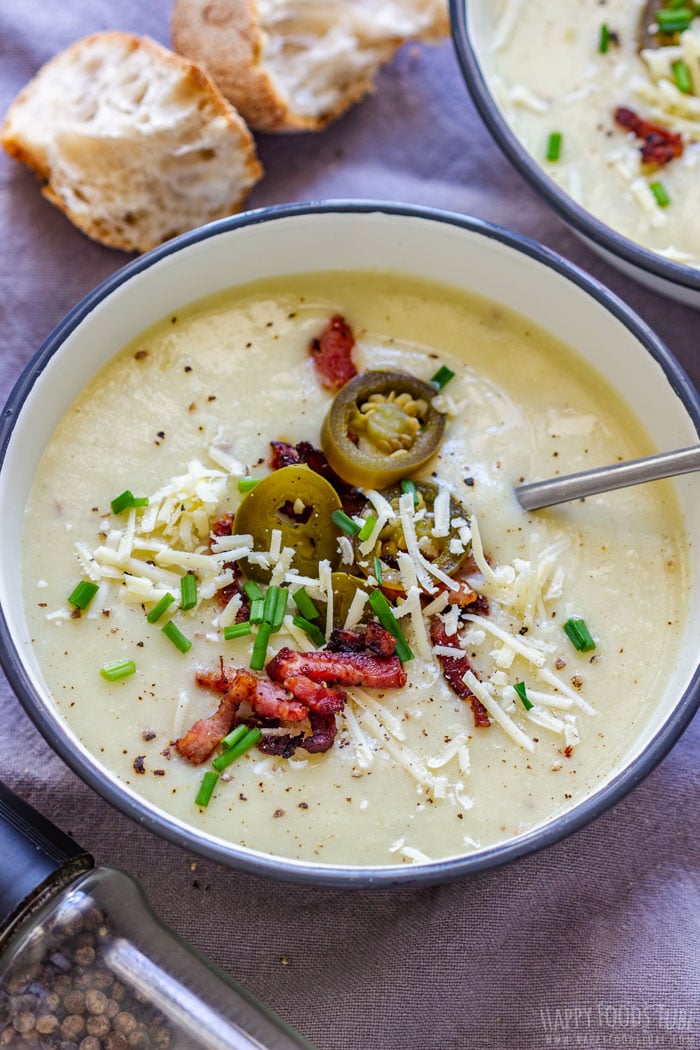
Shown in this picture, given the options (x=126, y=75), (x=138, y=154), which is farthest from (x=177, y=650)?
(x=126, y=75)

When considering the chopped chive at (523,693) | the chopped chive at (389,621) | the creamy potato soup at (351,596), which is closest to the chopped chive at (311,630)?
the creamy potato soup at (351,596)

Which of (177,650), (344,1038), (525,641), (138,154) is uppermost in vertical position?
(138,154)

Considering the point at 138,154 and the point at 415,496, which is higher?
the point at 138,154

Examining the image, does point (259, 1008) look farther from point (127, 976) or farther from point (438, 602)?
point (438, 602)

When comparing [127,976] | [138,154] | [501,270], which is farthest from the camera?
[138,154]

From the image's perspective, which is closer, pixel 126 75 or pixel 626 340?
pixel 626 340
